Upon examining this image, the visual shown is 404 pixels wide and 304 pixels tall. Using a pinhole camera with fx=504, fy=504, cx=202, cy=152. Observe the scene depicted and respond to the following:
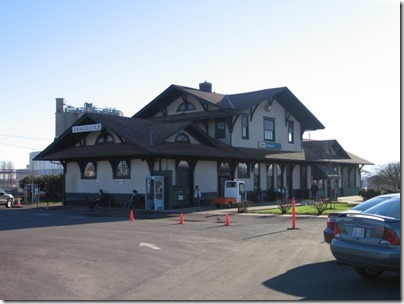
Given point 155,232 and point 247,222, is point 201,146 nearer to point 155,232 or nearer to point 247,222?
point 247,222

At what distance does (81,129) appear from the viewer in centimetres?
3334

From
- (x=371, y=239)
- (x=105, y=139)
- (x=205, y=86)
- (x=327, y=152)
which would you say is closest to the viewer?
(x=371, y=239)

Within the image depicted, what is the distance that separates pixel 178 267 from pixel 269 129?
99.4ft

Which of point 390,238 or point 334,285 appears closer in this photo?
point 390,238

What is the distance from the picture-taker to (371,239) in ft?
26.9

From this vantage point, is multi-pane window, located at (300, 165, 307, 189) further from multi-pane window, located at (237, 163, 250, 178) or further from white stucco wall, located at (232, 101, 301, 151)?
multi-pane window, located at (237, 163, 250, 178)

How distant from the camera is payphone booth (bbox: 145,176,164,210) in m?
29.8

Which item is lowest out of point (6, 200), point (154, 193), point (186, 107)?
point (6, 200)

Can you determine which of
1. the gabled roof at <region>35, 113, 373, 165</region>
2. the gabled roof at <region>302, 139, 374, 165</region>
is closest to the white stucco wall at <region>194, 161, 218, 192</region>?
the gabled roof at <region>35, 113, 373, 165</region>

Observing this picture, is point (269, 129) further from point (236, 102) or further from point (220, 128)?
point (220, 128)

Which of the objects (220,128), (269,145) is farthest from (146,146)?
(269,145)

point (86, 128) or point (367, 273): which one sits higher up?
point (86, 128)

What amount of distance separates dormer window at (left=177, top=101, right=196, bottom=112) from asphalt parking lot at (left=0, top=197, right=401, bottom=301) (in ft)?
72.1

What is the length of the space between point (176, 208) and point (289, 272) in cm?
2099
